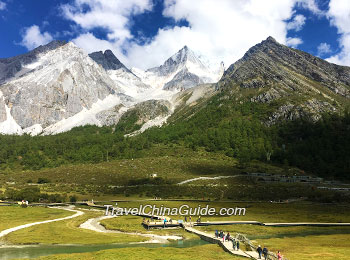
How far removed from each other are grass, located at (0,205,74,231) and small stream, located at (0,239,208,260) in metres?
15.7

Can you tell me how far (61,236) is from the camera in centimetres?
5622

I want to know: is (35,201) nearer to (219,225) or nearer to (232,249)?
(219,225)

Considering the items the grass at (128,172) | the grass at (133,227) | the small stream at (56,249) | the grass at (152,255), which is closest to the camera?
the grass at (152,255)

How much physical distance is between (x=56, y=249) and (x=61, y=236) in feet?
23.0

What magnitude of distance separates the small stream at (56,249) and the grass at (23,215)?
15742 mm

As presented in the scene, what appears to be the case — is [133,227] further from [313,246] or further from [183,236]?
[313,246]

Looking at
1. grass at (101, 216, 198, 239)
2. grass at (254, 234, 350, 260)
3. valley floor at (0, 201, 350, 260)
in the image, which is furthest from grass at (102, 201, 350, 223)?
Result: grass at (254, 234, 350, 260)

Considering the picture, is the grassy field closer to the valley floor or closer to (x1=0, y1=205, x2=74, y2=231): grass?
the valley floor

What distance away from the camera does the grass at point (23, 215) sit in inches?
2692

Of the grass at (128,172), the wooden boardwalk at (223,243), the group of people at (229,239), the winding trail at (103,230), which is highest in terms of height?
the grass at (128,172)

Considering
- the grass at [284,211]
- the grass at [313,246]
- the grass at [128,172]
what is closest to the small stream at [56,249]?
the grass at [313,246]

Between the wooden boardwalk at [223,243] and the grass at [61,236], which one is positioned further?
the grass at [61,236]

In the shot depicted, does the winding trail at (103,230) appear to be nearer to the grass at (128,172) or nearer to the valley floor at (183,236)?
the valley floor at (183,236)

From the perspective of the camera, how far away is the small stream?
45.6m
